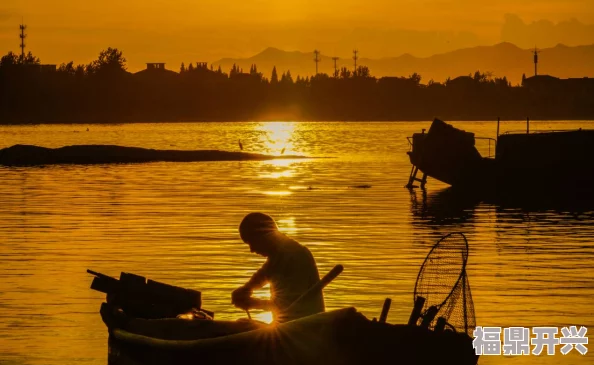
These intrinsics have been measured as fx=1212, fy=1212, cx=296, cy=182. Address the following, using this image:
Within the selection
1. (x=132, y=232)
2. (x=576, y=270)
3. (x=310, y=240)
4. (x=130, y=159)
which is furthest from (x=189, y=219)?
(x=130, y=159)

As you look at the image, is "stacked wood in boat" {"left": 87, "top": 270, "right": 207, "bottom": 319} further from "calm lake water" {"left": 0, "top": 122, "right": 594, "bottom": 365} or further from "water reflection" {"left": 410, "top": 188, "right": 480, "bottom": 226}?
"water reflection" {"left": 410, "top": 188, "right": 480, "bottom": 226}

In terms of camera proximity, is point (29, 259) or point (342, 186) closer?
point (29, 259)

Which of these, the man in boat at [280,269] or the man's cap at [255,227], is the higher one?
the man's cap at [255,227]

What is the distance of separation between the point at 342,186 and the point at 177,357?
50768mm

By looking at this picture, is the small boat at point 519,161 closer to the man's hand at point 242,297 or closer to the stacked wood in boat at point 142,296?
the stacked wood in boat at point 142,296

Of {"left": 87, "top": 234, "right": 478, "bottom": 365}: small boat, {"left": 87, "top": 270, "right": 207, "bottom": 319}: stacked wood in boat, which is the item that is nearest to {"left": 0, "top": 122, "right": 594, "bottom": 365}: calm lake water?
{"left": 87, "top": 270, "right": 207, "bottom": 319}: stacked wood in boat

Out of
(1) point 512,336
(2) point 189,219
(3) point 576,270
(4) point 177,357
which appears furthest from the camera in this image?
(2) point 189,219

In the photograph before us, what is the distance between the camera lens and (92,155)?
95.5 metres

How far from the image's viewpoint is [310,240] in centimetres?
3484

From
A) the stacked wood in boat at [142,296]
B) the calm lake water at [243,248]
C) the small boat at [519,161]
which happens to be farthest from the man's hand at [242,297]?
the small boat at [519,161]

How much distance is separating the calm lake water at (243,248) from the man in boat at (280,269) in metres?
5.39

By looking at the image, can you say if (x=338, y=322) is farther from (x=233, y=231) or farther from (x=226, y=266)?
(x=233, y=231)

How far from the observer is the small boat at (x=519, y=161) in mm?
61656

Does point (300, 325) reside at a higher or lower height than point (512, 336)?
higher
